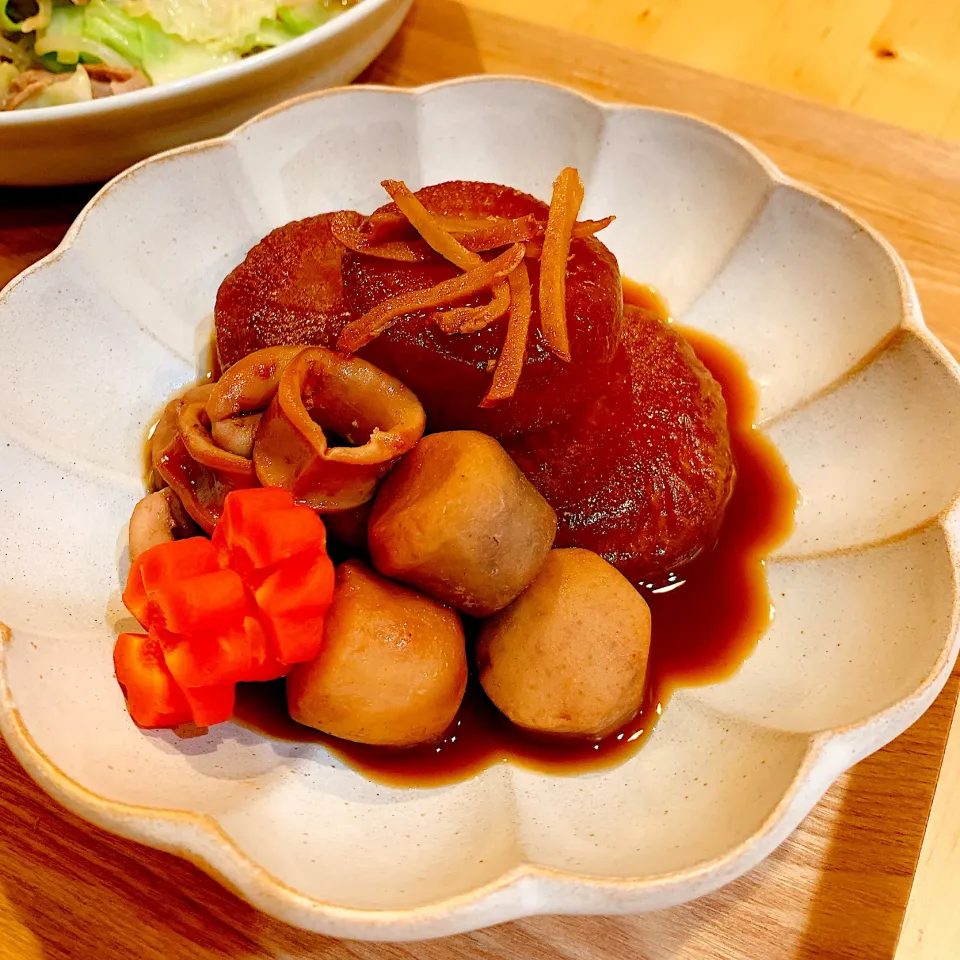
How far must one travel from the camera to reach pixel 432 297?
162cm

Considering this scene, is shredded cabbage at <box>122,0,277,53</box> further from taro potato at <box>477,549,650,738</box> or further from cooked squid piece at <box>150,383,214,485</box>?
taro potato at <box>477,549,650,738</box>

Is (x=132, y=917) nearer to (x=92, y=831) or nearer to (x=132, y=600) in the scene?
(x=92, y=831)

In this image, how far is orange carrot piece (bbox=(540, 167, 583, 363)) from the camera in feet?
5.31

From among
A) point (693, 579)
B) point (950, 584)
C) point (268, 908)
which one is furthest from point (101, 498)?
point (950, 584)

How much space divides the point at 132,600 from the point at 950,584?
A: 1.51 metres

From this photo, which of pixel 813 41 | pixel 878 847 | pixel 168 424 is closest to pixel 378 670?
pixel 168 424

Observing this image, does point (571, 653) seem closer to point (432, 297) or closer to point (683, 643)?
point (683, 643)

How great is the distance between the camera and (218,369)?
7.24ft

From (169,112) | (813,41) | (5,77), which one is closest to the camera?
(169,112)

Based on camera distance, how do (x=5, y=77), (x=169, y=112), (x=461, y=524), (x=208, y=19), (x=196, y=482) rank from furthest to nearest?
(x=208, y=19), (x=5, y=77), (x=169, y=112), (x=196, y=482), (x=461, y=524)

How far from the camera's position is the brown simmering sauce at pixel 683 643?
1700 mm

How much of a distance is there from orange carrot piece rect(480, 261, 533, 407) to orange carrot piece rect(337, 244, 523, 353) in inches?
1.3

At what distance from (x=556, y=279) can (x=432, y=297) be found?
0.24 metres

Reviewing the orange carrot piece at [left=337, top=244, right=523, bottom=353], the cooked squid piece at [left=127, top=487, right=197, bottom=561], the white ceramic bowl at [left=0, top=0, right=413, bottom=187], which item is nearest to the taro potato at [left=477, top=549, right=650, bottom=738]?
the orange carrot piece at [left=337, top=244, right=523, bottom=353]
